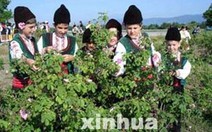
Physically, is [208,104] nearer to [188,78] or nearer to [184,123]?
[188,78]

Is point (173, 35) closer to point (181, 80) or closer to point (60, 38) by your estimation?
point (181, 80)

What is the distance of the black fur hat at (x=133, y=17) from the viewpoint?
426cm

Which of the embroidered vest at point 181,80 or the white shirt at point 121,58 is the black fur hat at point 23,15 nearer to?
the white shirt at point 121,58

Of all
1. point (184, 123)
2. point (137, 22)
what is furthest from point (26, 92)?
point (184, 123)

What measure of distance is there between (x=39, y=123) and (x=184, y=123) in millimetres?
2969

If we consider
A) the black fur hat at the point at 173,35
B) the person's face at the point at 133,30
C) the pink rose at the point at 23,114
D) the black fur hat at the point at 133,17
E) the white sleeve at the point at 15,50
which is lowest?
the pink rose at the point at 23,114

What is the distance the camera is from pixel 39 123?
11.3ft

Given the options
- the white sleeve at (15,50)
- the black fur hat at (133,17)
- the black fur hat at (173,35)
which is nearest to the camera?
the white sleeve at (15,50)

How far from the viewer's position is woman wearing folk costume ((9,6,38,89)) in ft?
13.8

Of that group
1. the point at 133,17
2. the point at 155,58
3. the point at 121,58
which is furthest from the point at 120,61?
the point at 133,17

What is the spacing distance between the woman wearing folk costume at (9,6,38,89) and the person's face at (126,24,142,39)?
37.8 inches

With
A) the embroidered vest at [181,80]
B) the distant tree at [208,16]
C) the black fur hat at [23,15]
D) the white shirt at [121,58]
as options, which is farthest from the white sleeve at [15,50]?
the distant tree at [208,16]

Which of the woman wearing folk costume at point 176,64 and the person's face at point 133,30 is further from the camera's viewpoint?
the person's face at point 133,30

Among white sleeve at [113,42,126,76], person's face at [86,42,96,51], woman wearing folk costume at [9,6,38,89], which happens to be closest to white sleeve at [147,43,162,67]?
white sleeve at [113,42,126,76]
